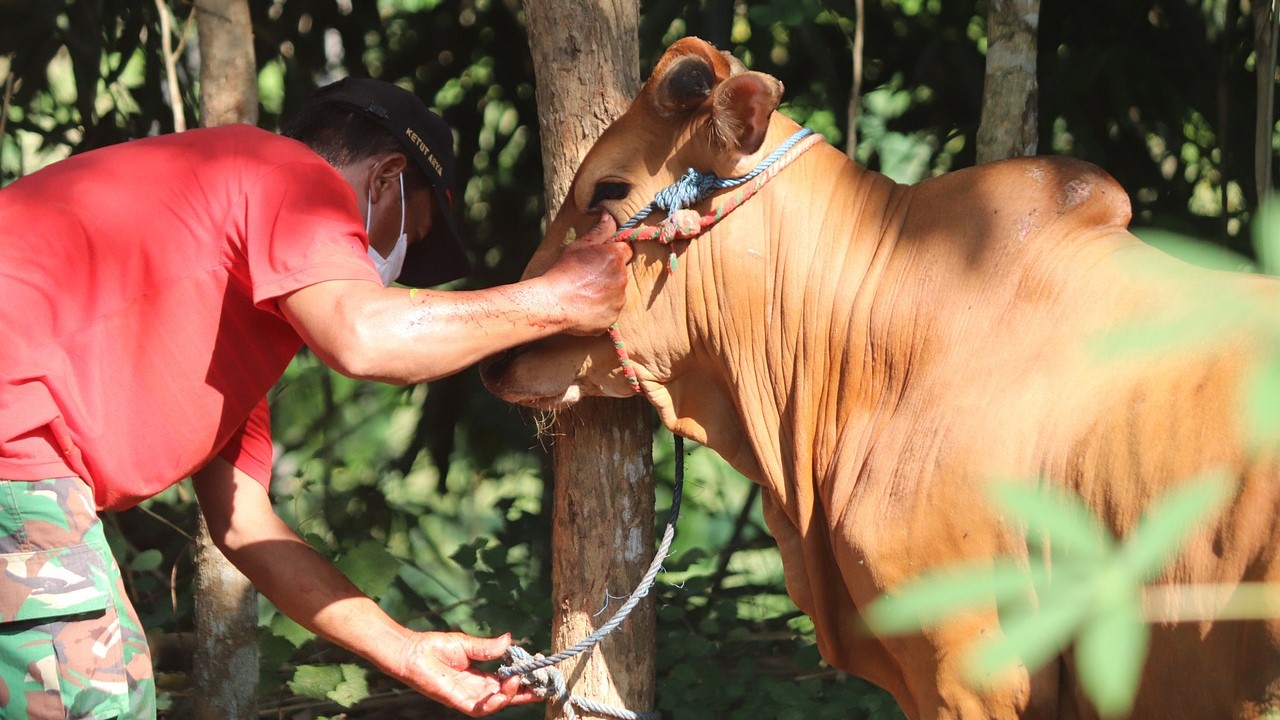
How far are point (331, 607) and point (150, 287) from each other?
1023 millimetres

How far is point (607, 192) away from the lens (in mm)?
3303

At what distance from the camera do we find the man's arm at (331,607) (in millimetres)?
3258

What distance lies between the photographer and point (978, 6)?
5.16m

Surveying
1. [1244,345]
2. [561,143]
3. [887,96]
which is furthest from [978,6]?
[1244,345]

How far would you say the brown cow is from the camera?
92.7 inches

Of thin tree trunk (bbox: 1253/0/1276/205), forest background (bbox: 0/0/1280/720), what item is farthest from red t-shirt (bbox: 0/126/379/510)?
thin tree trunk (bbox: 1253/0/1276/205)

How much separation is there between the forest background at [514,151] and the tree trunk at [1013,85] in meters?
0.73

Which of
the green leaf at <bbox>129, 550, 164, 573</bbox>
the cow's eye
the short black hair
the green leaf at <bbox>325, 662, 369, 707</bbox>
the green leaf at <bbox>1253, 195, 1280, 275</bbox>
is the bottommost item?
the green leaf at <bbox>325, 662, 369, 707</bbox>

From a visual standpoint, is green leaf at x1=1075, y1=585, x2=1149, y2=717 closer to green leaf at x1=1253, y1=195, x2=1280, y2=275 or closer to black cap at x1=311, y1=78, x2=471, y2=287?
green leaf at x1=1253, y1=195, x2=1280, y2=275

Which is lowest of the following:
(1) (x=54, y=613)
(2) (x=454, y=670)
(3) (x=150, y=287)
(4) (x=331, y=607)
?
(2) (x=454, y=670)

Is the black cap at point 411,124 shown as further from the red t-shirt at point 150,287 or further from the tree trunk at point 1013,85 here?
the tree trunk at point 1013,85

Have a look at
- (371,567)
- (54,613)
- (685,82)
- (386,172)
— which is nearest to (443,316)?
(386,172)

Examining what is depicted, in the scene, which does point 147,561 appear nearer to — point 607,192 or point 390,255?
point 390,255

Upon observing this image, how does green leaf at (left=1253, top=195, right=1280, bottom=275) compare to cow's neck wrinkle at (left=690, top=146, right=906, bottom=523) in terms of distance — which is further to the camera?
cow's neck wrinkle at (left=690, top=146, right=906, bottom=523)
